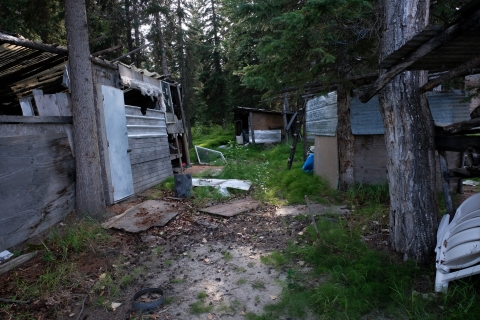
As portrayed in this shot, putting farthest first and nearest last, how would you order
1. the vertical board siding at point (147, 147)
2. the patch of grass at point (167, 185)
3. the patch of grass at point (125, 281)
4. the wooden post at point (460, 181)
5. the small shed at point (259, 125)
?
the small shed at point (259, 125), the patch of grass at point (167, 185), the vertical board siding at point (147, 147), the wooden post at point (460, 181), the patch of grass at point (125, 281)

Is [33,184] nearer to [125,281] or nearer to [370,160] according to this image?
[125,281]

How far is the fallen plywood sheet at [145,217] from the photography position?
5.32 metres

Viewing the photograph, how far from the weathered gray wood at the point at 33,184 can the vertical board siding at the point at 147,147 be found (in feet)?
7.06

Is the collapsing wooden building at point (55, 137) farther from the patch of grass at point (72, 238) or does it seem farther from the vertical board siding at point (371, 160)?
the vertical board siding at point (371, 160)

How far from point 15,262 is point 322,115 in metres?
7.28

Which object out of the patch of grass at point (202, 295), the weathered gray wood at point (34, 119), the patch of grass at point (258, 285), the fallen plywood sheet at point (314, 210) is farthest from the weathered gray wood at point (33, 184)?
the fallen plywood sheet at point (314, 210)

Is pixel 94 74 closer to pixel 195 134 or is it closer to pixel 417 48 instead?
pixel 417 48

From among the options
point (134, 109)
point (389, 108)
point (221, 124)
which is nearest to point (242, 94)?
point (221, 124)

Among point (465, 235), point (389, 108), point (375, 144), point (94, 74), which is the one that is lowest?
point (465, 235)

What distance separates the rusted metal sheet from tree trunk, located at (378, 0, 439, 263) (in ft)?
11.8

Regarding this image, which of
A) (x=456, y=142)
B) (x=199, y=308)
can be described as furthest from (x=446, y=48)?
(x=199, y=308)

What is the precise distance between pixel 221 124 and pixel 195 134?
2.63 meters

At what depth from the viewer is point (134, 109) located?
26.7 feet

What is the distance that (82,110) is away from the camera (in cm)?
555
